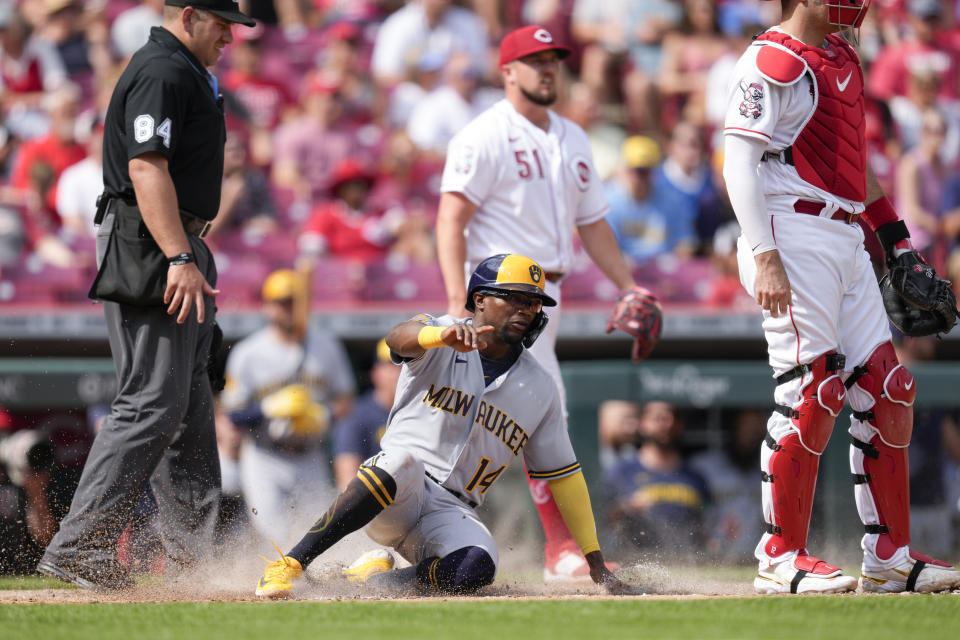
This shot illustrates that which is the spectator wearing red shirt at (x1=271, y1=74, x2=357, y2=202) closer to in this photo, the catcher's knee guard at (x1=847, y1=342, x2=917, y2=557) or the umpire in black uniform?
the umpire in black uniform

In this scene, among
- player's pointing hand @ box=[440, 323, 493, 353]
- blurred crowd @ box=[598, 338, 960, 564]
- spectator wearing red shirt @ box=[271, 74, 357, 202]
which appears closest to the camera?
player's pointing hand @ box=[440, 323, 493, 353]

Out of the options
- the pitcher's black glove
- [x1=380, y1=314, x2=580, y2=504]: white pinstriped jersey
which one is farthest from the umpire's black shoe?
the pitcher's black glove

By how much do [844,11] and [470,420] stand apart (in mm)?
1895

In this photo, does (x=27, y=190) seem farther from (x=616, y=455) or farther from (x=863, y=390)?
(x=863, y=390)

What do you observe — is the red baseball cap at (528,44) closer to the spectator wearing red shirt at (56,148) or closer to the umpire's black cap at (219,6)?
the umpire's black cap at (219,6)

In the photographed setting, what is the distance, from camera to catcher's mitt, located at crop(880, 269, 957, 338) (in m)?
4.24

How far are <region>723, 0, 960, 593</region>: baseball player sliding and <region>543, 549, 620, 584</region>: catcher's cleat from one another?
99 cm

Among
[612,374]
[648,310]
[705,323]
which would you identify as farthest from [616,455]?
[648,310]

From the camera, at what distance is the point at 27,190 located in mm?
8867

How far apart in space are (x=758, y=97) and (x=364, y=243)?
5226 millimetres

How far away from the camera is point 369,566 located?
174 inches

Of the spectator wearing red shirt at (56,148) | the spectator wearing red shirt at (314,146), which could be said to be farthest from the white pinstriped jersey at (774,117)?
the spectator wearing red shirt at (56,148)

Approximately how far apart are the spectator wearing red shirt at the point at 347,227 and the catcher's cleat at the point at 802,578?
5165mm

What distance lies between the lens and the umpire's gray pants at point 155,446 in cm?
396
